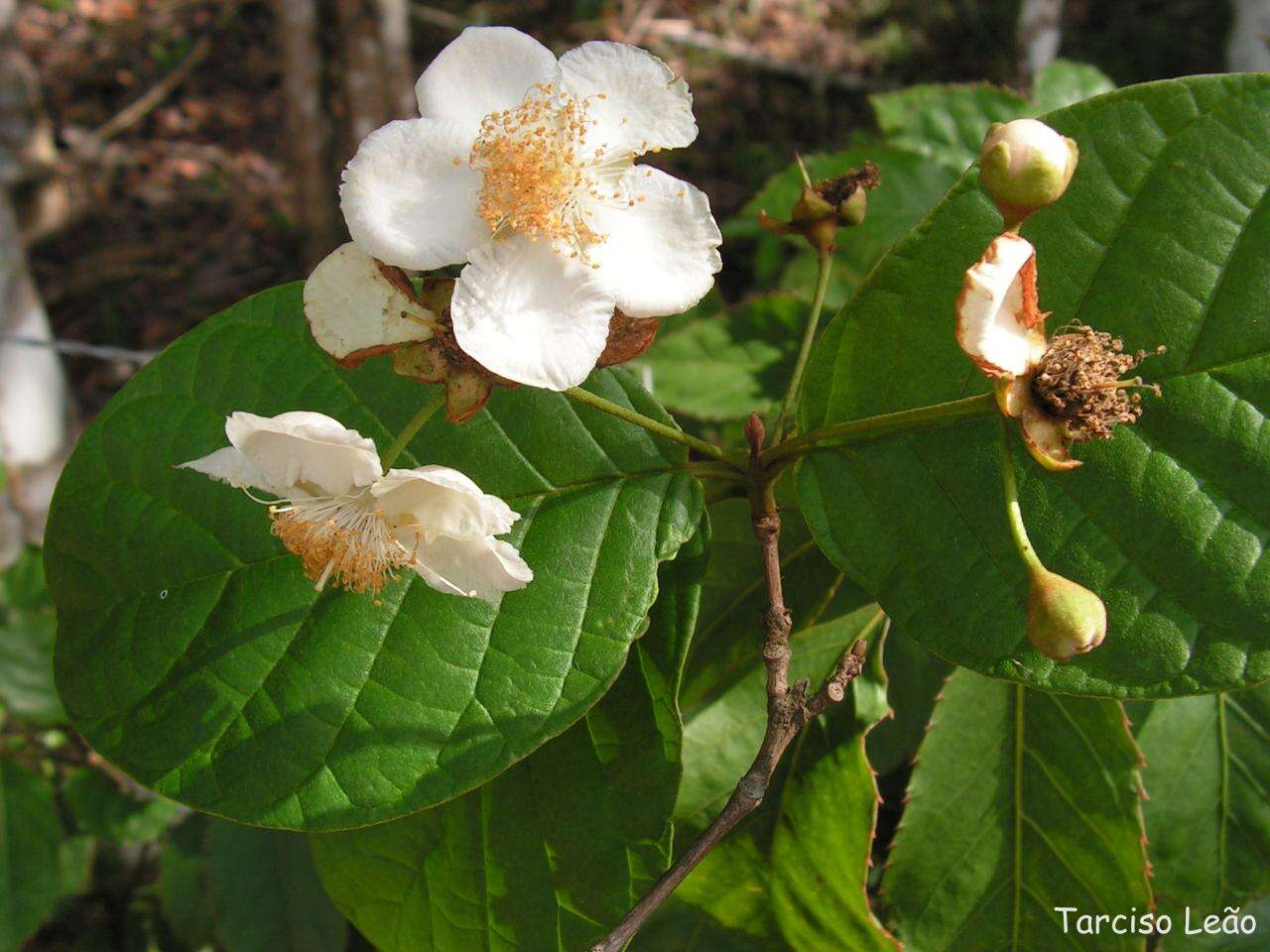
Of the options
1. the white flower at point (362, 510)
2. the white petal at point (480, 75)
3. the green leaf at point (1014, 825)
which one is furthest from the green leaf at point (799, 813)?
the white petal at point (480, 75)

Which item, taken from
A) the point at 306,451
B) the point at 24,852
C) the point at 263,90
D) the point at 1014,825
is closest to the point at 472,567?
the point at 306,451

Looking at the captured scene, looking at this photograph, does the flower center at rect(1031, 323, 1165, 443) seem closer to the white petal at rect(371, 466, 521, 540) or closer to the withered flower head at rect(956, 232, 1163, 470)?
the withered flower head at rect(956, 232, 1163, 470)

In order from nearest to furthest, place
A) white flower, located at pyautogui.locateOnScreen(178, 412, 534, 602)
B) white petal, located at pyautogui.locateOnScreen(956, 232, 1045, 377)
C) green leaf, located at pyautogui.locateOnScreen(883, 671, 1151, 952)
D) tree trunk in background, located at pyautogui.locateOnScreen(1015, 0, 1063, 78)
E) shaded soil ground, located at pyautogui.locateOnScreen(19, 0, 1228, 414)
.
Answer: white petal, located at pyautogui.locateOnScreen(956, 232, 1045, 377) → white flower, located at pyautogui.locateOnScreen(178, 412, 534, 602) → green leaf, located at pyautogui.locateOnScreen(883, 671, 1151, 952) → tree trunk in background, located at pyautogui.locateOnScreen(1015, 0, 1063, 78) → shaded soil ground, located at pyautogui.locateOnScreen(19, 0, 1228, 414)

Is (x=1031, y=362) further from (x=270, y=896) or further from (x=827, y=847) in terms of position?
(x=270, y=896)

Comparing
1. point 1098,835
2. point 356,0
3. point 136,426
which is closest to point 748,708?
point 1098,835

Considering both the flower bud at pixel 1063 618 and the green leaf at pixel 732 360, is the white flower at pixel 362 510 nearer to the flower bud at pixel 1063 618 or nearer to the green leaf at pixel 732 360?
the flower bud at pixel 1063 618

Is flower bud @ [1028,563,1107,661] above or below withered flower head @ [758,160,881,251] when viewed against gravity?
below

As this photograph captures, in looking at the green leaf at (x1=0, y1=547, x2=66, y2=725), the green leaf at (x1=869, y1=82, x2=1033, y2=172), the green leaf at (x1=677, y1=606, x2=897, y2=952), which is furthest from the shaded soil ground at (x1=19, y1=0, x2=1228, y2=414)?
the green leaf at (x1=677, y1=606, x2=897, y2=952)
